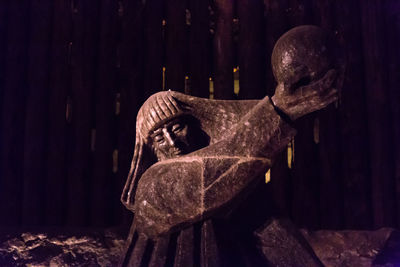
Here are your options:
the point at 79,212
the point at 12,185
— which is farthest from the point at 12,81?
the point at 79,212

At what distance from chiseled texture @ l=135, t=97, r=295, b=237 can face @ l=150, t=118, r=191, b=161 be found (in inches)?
7.2

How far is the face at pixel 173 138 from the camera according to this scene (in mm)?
2141

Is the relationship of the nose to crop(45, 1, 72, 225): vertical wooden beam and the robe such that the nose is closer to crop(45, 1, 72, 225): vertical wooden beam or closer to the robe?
the robe

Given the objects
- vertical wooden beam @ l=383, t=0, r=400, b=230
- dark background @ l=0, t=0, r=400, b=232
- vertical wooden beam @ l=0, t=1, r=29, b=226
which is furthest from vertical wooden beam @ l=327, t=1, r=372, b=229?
vertical wooden beam @ l=0, t=1, r=29, b=226

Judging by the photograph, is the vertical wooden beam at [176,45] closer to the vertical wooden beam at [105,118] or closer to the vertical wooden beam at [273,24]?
the vertical wooden beam at [105,118]

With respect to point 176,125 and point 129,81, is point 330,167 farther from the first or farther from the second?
point 129,81

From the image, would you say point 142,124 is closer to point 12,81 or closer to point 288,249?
point 288,249

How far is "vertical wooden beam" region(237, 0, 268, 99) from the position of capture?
3919 mm

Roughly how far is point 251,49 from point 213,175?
8.02ft

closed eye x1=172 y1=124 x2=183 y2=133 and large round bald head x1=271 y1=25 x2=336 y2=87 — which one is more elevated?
large round bald head x1=271 y1=25 x2=336 y2=87

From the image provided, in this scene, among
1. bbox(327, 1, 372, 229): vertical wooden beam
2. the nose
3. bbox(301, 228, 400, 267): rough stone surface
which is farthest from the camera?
bbox(327, 1, 372, 229): vertical wooden beam

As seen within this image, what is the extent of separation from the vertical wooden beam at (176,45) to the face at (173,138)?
183 centimetres

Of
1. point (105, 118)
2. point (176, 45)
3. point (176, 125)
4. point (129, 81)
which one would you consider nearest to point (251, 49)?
point (176, 45)

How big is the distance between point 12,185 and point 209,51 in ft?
8.61
